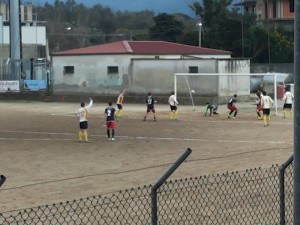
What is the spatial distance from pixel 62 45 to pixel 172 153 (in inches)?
4109

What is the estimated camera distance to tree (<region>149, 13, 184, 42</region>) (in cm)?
9519

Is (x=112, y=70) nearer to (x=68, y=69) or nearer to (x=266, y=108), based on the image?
(x=68, y=69)

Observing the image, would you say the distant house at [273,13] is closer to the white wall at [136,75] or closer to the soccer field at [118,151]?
the white wall at [136,75]

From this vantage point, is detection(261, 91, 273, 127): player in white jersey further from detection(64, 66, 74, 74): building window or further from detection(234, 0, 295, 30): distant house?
detection(234, 0, 295, 30): distant house

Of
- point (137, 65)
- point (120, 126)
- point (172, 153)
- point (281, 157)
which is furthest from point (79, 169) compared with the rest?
point (137, 65)

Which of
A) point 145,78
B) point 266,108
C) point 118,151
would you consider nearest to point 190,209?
point 118,151

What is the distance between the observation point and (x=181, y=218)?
961 cm

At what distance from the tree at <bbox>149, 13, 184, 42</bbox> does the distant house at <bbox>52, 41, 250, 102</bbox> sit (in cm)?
4118

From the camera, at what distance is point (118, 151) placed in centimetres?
2067

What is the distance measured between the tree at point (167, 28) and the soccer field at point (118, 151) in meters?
59.7

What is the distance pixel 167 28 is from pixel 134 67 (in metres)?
47.0

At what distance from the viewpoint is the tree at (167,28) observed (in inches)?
3748

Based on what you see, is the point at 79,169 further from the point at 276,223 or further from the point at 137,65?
the point at 137,65

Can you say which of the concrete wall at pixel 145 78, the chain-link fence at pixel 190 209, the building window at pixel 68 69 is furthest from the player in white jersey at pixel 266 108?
the building window at pixel 68 69
